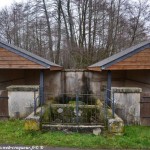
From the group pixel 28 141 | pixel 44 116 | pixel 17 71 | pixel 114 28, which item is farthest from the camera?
pixel 114 28

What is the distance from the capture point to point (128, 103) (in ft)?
30.1

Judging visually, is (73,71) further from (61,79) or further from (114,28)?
(114,28)

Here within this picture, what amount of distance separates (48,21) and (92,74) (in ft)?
49.6

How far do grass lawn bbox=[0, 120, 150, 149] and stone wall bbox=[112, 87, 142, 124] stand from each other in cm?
137

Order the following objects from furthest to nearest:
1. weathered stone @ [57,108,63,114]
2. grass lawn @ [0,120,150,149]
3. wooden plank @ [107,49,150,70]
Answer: wooden plank @ [107,49,150,70]
weathered stone @ [57,108,63,114]
grass lawn @ [0,120,150,149]

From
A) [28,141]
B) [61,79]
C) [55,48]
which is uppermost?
[55,48]

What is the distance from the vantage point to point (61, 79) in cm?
1384

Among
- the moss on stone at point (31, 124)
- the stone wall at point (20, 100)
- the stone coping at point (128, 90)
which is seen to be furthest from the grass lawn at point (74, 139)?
the stone coping at point (128, 90)

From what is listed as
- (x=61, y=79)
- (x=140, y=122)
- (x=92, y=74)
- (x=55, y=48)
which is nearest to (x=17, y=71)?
(x=61, y=79)

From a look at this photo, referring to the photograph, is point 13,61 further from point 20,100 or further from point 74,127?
point 74,127

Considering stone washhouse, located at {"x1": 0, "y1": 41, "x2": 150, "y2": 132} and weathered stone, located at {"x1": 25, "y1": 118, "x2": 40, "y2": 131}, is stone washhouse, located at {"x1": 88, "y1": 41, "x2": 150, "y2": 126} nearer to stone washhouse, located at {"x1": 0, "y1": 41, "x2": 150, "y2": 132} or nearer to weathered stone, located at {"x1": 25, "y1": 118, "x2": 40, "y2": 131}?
stone washhouse, located at {"x1": 0, "y1": 41, "x2": 150, "y2": 132}

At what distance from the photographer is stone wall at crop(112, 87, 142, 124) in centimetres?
911

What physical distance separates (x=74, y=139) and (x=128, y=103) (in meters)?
3.20

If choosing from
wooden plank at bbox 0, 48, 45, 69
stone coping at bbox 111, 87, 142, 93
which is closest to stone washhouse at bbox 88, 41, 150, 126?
stone coping at bbox 111, 87, 142, 93
